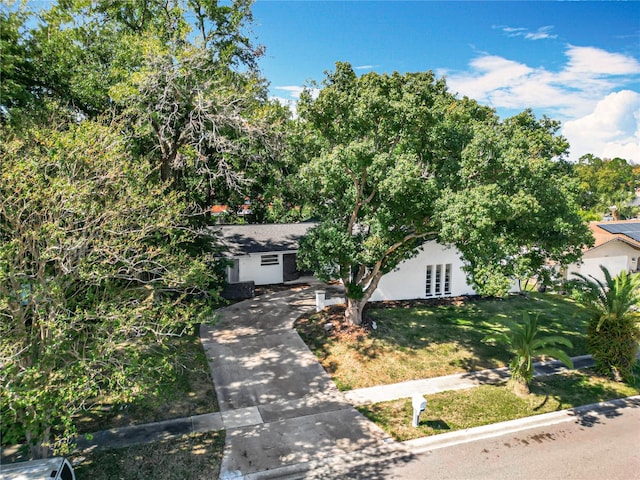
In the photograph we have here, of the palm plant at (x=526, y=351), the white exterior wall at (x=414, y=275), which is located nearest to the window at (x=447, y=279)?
the white exterior wall at (x=414, y=275)

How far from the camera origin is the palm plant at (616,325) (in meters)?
14.1

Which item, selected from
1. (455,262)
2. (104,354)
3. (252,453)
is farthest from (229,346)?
(455,262)

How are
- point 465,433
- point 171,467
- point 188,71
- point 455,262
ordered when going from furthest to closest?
1. point 455,262
2. point 188,71
3. point 465,433
4. point 171,467

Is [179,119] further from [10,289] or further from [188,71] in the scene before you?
[10,289]

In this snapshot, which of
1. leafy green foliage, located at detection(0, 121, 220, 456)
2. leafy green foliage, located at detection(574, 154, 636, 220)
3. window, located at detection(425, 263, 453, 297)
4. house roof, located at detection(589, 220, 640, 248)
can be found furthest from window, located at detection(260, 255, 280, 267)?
leafy green foliage, located at detection(574, 154, 636, 220)

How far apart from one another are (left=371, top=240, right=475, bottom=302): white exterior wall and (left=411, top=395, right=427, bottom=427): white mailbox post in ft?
32.2

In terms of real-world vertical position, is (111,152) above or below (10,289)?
above

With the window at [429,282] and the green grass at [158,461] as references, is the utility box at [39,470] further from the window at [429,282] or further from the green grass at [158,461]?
the window at [429,282]

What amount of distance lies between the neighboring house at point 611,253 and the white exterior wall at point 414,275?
13.1m

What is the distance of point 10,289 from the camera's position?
831 cm

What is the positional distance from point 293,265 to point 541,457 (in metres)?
17.3

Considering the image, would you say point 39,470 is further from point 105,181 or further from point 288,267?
point 288,267

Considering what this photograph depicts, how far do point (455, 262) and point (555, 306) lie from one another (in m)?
6.08

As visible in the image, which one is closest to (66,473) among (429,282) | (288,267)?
(288,267)
